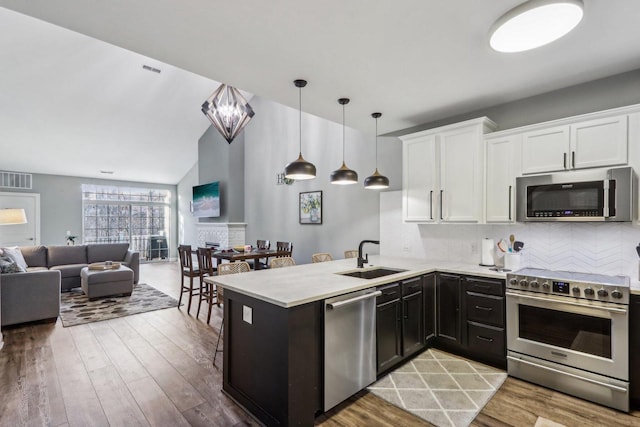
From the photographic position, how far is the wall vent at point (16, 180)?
26.7ft

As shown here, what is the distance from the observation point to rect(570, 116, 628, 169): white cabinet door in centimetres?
257

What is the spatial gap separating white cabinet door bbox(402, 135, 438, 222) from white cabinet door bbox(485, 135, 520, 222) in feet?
1.88

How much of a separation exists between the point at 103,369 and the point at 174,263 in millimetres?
7860

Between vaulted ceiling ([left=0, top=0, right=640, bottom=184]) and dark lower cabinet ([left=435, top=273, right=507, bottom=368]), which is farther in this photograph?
dark lower cabinet ([left=435, top=273, right=507, bottom=368])

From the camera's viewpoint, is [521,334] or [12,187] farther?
[12,187]

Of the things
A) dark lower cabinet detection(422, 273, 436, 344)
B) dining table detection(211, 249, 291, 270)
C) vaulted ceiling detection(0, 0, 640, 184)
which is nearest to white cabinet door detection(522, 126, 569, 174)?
vaulted ceiling detection(0, 0, 640, 184)

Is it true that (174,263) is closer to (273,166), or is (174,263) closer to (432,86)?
(273,166)

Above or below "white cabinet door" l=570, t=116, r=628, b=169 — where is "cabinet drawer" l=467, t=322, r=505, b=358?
below

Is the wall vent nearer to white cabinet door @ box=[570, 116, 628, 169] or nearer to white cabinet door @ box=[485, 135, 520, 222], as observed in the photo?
white cabinet door @ box=[485, 135, 520, 222]

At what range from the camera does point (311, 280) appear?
104 inches

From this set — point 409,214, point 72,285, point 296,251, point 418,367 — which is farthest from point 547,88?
point 72,285

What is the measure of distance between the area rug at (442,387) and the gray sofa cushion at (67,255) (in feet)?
23.1

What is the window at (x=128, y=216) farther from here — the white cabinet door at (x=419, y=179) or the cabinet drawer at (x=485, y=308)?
the cabinet drawer at (x=485, y=308)

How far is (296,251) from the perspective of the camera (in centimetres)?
668
